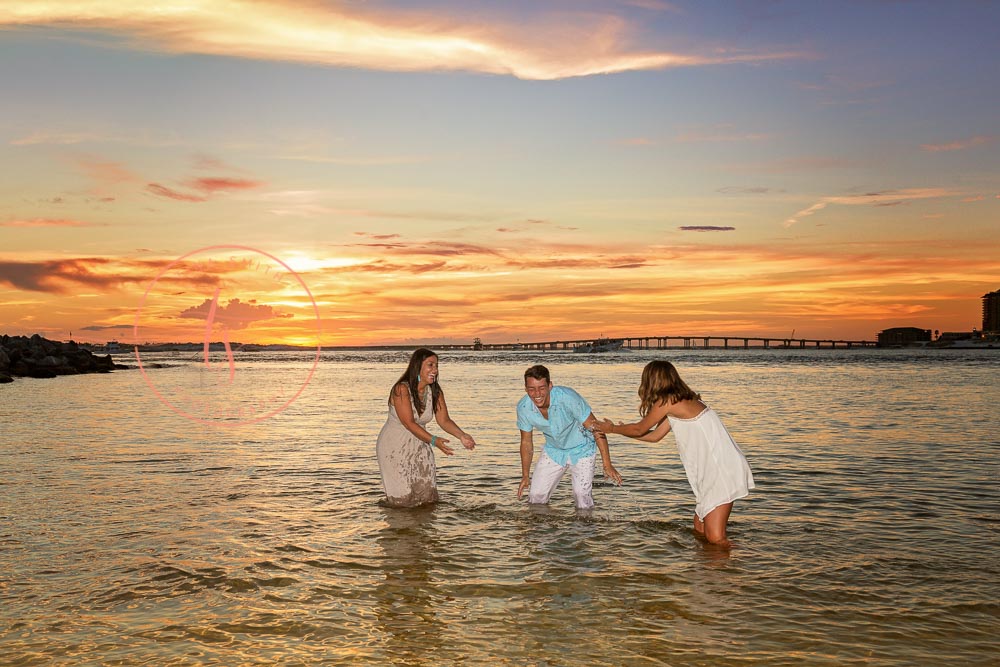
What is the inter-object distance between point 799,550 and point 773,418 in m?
16.4

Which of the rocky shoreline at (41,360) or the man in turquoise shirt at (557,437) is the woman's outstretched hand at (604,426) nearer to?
the man in turquoise shirt at (557,437)

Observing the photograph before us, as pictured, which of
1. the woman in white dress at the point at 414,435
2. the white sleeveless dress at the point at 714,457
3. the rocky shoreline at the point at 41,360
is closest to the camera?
the white sleeveless dress at the point at 714,457

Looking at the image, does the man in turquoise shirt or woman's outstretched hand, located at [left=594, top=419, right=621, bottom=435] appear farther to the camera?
the man in turquoise shirt

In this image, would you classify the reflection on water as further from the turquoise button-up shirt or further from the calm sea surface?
the turquoise button-up shirt

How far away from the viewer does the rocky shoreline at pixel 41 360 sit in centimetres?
5238

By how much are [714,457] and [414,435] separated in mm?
3947

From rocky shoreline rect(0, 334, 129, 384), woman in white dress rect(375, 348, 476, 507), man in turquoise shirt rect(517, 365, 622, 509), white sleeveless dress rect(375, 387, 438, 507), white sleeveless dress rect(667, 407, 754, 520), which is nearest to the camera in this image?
white sleeveless dress rect(667, 407, 754, 520)

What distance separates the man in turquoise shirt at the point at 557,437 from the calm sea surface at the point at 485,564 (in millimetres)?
447

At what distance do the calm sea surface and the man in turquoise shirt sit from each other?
1.47 ft

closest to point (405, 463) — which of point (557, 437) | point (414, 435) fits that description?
point (414, 435)

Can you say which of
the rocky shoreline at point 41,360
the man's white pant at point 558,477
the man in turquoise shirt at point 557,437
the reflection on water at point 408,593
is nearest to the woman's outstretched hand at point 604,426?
the man in turquoise shirt at point 557,437

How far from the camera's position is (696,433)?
8.53m

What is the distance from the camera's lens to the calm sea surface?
6023mm

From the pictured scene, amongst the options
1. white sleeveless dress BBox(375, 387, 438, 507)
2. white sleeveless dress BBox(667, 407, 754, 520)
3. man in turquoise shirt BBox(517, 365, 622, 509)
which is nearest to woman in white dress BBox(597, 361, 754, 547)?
white sleeveless dress BBox(667, 407, 754, 520)
